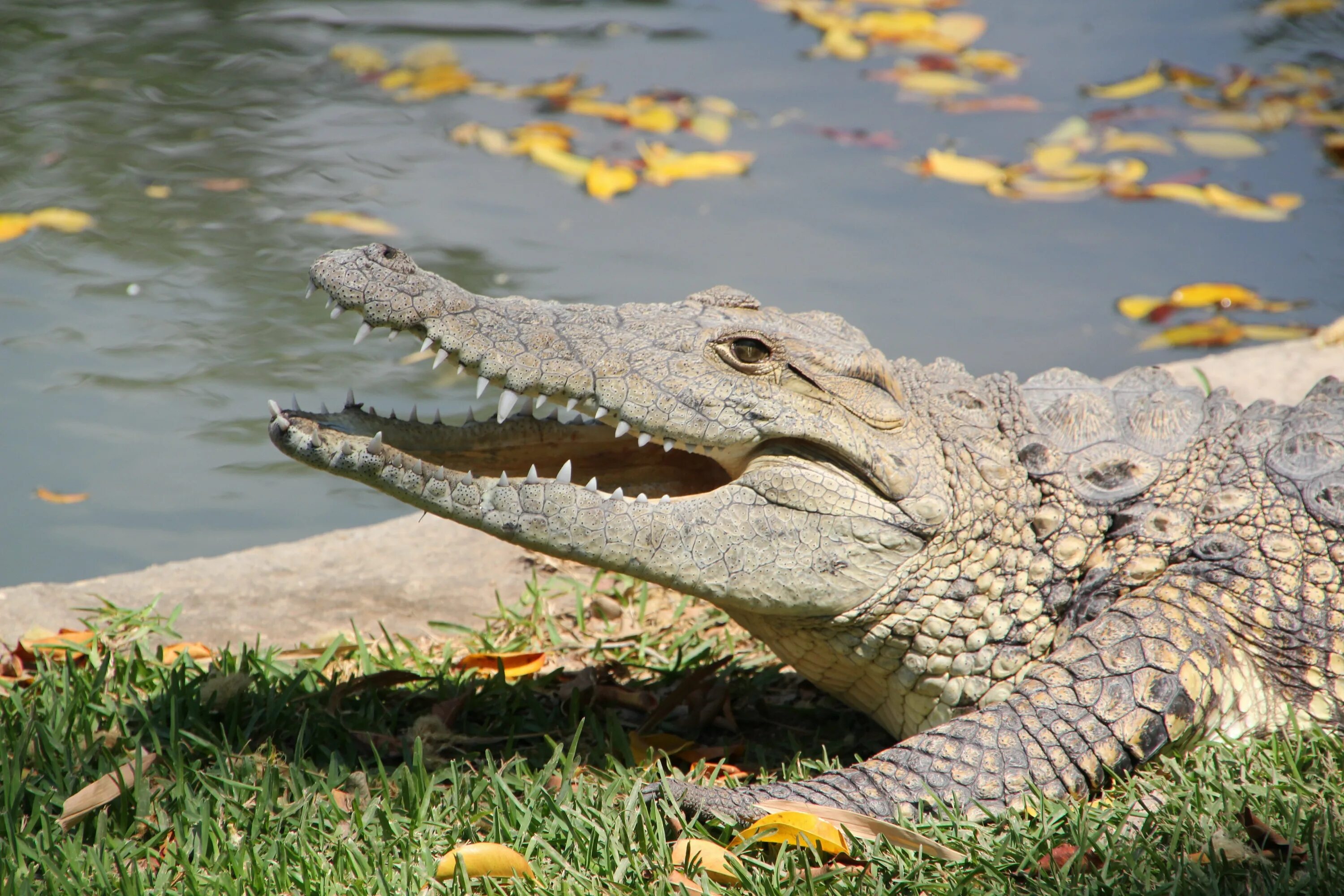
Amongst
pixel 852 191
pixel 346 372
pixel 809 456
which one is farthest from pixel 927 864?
pixel 852 191

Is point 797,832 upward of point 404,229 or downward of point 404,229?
upward

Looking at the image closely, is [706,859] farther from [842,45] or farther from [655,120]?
[842,45]

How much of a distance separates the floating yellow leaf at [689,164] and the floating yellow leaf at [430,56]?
2401 mm

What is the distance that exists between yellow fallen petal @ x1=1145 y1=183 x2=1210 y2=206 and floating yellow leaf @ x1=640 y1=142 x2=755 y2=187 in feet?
8.79

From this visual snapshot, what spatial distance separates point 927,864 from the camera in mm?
2629

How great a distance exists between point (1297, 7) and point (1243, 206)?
163 inches

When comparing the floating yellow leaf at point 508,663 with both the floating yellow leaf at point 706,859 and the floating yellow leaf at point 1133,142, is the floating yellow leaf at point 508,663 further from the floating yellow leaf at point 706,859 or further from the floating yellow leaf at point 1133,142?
the floating yellow leaf at point 1133,142

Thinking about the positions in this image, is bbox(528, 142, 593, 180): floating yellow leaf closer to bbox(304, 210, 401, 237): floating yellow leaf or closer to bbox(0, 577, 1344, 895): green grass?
bbox(304, 210, 401, 237): floating yellow leaf

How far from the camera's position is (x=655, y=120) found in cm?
880

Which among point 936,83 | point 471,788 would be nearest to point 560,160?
point 936,83

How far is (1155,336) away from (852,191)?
2252 millimetres

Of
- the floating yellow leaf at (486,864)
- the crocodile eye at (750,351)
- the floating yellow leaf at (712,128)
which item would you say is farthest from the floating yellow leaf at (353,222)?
the floating yellow leaf at (486,864)

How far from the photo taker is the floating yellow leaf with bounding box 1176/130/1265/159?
8500 mm

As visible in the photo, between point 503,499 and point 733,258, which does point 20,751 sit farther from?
point 733,258
